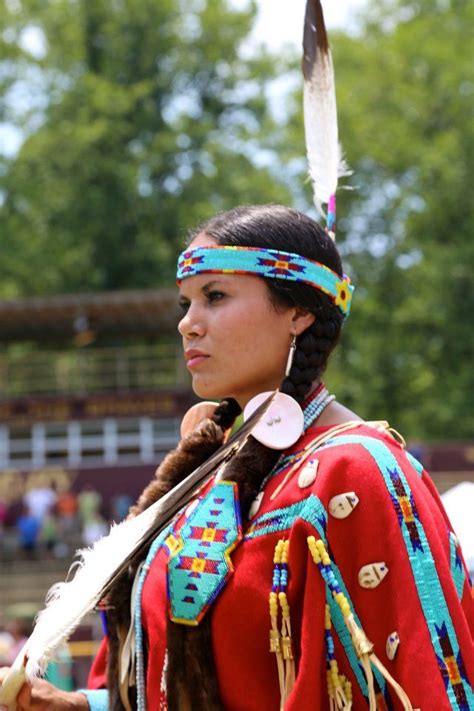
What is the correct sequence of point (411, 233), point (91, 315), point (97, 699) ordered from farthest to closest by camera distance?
1. point (411, 233)
2. point (91, 315)
3. point (97, 699)

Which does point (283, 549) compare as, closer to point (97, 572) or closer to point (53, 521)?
point (97, 572)

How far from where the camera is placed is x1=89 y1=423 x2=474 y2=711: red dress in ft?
6.81

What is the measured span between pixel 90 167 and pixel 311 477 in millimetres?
24800

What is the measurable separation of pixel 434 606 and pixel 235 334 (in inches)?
25.3

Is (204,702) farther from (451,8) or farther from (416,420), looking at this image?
(451,8)

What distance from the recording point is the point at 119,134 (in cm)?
2678

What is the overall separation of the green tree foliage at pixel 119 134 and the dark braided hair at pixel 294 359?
23.3 metres

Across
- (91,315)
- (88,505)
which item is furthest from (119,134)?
(88,505)

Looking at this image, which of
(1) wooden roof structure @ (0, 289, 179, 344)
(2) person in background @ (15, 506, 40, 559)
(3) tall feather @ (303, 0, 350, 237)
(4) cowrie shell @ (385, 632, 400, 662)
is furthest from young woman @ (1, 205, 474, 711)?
(1) wooden roof structure @ (0, 289, 179, 344)

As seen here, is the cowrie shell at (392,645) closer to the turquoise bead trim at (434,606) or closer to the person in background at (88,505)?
the turquoise bead trim at (434,606)

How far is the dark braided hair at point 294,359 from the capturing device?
2.24 meters

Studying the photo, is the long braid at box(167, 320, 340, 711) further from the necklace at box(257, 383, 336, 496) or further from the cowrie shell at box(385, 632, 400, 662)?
the cowrie shell at box(385, 632, 400, 662)

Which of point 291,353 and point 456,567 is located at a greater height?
point 291,353

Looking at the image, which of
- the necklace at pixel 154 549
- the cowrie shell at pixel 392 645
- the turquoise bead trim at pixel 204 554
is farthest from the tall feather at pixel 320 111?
the cowrie shell at pixel 392 645
